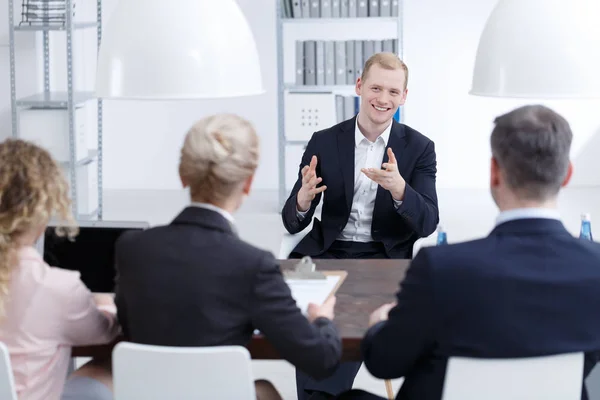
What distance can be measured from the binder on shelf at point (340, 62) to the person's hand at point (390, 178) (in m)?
3.49

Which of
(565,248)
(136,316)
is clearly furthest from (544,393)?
(136,316)

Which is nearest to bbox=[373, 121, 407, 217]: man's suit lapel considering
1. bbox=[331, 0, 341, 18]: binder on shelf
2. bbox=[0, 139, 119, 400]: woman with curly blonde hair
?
bbox=[0, 139, 119, 400]: woman with curly blonde hair

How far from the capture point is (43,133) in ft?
20.8

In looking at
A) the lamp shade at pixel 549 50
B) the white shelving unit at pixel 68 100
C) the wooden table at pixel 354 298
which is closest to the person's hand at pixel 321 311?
the wooden table at pixel 354 298

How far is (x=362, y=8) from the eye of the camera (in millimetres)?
6777

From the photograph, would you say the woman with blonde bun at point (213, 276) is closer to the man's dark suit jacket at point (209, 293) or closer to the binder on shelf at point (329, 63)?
the man's dark suit jacket at point (209, 293)

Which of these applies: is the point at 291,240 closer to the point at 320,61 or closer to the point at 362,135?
the point at 362,135

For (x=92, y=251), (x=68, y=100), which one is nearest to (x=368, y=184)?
(x=92, y=251)

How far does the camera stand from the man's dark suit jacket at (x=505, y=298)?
1.89m

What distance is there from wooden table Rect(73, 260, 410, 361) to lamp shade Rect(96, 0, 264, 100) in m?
0.60

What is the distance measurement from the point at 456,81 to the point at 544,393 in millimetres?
6024

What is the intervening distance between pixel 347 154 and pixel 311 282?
1145 millimetres

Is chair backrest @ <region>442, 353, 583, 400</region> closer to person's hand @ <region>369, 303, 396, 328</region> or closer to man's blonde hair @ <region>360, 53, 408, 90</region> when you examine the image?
person's hand @ <region>369, 303, 396, 328</region>

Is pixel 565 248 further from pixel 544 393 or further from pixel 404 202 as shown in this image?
pixel 404 202
